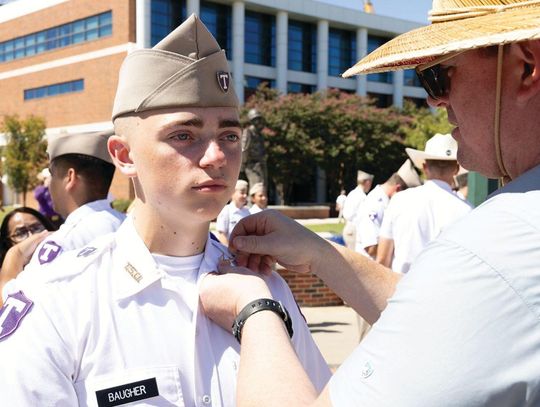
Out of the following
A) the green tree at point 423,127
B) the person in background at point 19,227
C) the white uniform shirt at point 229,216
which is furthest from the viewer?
the green tree at point 423,127

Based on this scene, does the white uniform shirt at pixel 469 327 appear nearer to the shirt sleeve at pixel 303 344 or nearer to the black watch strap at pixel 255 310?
the black watch strap at pixel 255 310

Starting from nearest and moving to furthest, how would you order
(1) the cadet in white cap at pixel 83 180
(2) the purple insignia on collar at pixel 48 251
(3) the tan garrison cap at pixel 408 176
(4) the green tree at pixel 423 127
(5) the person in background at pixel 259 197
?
(2) the purple insignia on collar at pixel 48 251 < (1) the cadet in white cap at pixel 83 180 < (3) the tan garrison cap at pixel 408 176 < (5) the person in background at pixel 259 197 < (4) the green tree at pixel 423 127

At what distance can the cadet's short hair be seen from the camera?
14.9 feet

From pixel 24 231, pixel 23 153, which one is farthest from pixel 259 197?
pixel 23 153

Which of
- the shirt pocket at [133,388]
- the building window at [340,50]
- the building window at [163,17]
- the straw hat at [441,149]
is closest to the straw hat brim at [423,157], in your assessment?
the straw hat at [441,149]

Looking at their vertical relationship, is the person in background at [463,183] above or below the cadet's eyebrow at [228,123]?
below

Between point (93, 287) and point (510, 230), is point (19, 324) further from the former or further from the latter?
point (510, 230)

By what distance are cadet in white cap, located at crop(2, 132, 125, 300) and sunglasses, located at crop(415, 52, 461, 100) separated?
3.04 metres

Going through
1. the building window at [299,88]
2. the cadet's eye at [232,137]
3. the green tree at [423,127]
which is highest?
the building window at [299,88]

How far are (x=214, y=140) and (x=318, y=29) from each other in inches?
1794

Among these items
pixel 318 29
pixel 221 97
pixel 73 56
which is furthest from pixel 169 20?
pixel 221 97

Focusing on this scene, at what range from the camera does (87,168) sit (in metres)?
4.59

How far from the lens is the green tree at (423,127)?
3700cm

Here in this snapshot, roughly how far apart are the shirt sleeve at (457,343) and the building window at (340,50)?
47.1m
